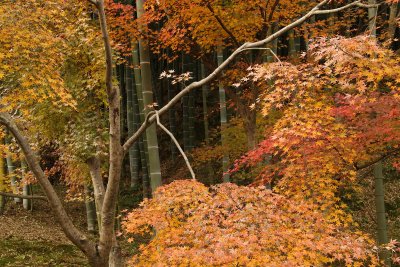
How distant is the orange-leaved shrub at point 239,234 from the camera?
14.7ft

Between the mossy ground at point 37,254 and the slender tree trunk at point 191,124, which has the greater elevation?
the slender tree trunk at point 191,124

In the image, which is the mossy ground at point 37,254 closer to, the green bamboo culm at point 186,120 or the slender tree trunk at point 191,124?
the green bamboo culm at point 186,120

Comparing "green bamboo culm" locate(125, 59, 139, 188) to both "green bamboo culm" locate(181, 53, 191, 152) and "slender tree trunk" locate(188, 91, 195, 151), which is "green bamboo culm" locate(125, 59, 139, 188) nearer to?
"green bamboo culm" locate(181, 53, 191, 152)

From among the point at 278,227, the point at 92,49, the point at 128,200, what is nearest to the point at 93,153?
the point at 92,49

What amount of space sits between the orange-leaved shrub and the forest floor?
637cm

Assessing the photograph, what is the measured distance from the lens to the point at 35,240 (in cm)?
1295

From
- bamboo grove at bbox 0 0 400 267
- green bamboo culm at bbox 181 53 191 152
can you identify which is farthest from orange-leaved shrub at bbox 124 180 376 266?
green bamboo culm at bbox 181 53 191 152

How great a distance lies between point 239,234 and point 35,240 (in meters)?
10.4

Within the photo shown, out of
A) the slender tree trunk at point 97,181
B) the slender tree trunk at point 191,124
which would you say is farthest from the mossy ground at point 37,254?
the slender tree trunk at point 191,124

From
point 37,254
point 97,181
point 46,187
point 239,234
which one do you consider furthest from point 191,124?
point 239,234

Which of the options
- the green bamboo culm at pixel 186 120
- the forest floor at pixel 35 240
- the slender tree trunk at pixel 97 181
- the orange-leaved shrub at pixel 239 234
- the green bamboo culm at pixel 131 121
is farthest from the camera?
the green bamboo culm at pixel 186 120

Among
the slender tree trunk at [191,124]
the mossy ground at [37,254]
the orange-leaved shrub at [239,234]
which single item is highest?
the slender tree trunk at [191,124]

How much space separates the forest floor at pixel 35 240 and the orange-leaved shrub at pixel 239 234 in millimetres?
6374

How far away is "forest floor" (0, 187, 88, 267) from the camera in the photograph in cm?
1096
